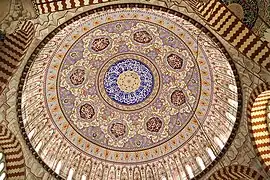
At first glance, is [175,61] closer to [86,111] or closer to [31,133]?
[86,111]

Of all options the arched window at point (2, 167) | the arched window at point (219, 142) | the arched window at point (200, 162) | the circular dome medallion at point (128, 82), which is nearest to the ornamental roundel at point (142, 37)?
the circular dome medallion at point (128, 82)

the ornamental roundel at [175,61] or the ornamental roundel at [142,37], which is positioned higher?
the ornamental roundel at [175,61]

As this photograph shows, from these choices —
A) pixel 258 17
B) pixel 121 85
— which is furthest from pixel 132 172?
pixel 258 17

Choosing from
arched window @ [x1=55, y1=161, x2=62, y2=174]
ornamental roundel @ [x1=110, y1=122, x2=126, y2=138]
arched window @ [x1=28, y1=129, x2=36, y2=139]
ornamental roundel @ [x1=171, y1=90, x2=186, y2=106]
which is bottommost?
arched window @ [x1=55, y1=161, x2=62, y2=174]

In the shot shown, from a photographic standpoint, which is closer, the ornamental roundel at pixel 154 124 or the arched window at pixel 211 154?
the arched window at pixel 211 154

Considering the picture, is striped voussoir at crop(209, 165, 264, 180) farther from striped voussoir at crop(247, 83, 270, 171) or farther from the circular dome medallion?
the circular dome medallion

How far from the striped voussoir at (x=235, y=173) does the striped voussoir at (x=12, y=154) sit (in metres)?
5.65

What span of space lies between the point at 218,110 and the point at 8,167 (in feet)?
21.9

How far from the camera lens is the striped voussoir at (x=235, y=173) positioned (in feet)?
36.1

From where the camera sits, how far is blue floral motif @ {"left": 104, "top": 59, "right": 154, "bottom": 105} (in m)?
14.5

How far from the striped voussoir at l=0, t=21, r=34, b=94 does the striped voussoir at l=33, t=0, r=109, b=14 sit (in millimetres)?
722

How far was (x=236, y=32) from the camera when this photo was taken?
846cm

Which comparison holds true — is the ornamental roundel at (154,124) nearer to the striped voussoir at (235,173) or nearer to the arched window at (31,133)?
the striped voussoir at (235,173)

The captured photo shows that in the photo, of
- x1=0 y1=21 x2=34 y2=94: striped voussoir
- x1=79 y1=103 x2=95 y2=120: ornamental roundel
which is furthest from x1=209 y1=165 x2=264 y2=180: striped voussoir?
x1=0 y1=21 x2=34 y2=94: striped voussoir
